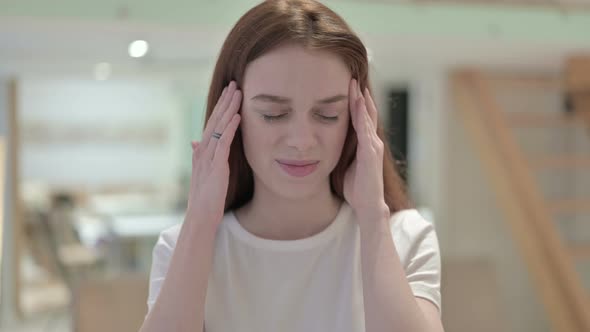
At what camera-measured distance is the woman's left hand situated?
4.02ft

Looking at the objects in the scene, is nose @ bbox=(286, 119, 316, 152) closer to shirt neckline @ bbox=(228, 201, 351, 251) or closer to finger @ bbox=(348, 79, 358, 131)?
finger @ bbox=(348, 79, 358, 131)

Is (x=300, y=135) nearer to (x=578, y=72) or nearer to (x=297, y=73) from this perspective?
(x=297, y=73)

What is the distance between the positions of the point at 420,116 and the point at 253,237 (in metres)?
2.85

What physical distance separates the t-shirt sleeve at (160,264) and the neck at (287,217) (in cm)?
16

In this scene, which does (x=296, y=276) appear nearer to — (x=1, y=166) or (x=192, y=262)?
(x=192, y=262)

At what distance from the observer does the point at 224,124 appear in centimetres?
124

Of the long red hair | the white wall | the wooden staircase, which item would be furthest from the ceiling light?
the white wall

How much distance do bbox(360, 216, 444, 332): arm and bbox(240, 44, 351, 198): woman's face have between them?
17 cm

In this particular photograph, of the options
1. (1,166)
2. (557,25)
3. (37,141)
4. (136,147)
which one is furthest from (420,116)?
(37,141)

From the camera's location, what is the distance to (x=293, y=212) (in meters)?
1.37

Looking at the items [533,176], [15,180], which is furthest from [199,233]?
[533,176]

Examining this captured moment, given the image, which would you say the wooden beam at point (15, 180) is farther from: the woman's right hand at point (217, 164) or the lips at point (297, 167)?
the lips at point (297, 167)

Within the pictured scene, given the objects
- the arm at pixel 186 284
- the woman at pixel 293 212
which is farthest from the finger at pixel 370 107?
the arm at pixel 186 284

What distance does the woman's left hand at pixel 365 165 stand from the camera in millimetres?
1226
